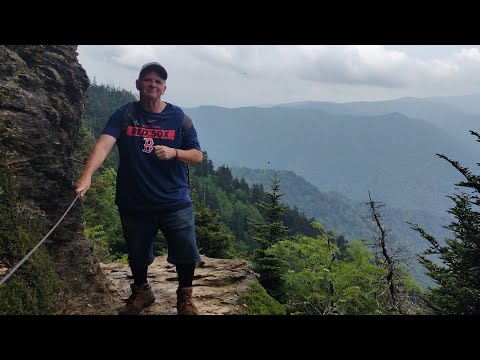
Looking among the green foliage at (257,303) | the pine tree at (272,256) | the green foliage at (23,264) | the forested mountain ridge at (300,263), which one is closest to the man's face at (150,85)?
the green foliage at (23,264)

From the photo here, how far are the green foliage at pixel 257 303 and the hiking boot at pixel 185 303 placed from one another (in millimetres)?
611

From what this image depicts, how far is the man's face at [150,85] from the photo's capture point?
3004 millimetres

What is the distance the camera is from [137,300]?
10.8 feet

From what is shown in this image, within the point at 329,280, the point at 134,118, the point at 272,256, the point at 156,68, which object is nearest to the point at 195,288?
the point at 134,118

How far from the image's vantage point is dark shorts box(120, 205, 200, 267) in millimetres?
3072

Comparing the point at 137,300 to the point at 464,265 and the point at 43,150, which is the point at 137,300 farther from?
the point at 464,265

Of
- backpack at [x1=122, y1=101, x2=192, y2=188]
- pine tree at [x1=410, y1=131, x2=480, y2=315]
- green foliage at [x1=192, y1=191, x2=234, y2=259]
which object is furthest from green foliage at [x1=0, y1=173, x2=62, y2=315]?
green foliage at [x1=192, y1=191, x2=234, y2=259]

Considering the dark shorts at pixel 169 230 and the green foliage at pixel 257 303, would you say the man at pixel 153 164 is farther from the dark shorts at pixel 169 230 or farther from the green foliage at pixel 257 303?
the green foliage at pixel 257 303
